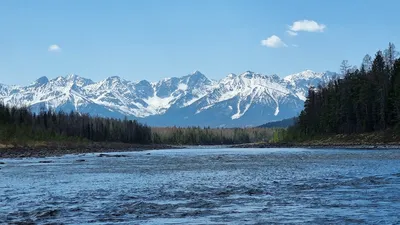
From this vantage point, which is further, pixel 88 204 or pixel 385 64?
pixel 385 64

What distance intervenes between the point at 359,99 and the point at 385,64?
59.3 feet

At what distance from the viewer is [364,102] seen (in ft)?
453

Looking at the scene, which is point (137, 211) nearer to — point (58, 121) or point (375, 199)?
point (375, 199)

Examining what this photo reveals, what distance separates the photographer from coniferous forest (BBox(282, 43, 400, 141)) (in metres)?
130

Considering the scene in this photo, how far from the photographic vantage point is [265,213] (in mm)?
23438

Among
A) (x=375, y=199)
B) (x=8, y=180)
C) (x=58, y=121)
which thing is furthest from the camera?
(x=58, y=121)

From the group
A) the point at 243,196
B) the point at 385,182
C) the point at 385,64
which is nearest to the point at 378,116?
the point at 385,64

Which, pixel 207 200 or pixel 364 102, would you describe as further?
pixel 364 102

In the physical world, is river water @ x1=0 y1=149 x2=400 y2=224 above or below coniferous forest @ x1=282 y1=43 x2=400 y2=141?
below

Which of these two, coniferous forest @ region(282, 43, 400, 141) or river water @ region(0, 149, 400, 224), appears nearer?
river water @ region(0, 149, 400, 224)

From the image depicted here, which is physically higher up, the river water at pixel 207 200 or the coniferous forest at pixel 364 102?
the coniferous forest at pixel 364 102

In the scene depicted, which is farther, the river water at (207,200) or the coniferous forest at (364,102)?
the coniferous forest at (364,102)

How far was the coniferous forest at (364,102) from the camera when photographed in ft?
426

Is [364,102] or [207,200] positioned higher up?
[364,102]
